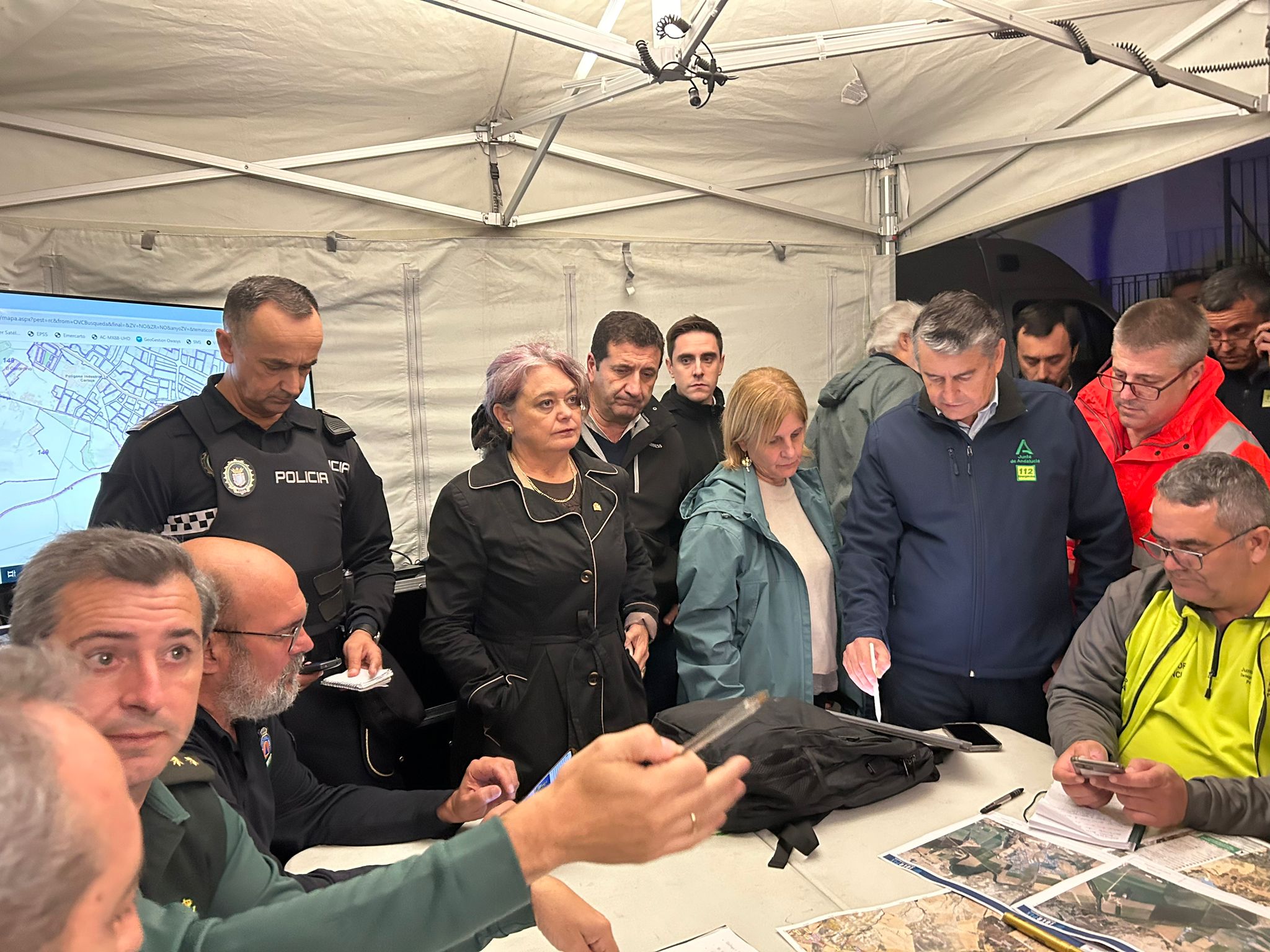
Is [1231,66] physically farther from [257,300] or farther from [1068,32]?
[257,300]

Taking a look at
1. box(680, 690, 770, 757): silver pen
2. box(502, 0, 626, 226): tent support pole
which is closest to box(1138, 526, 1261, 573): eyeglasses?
box(680, 690, 770, 757): silver pen

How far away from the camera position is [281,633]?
1.60m

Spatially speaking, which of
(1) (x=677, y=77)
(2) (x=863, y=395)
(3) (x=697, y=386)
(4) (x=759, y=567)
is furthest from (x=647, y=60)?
(4) (x=759, y=567)

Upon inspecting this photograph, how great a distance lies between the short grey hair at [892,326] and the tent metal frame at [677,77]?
0.97 m

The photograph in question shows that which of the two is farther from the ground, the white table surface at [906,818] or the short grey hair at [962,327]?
the short grey hair at [962,327]

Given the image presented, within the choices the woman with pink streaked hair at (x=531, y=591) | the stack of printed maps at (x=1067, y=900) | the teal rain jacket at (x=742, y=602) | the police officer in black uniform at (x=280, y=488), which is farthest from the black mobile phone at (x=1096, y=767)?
the police officer in black uniform at (x=280, y=488)

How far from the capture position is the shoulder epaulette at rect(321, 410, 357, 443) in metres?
2.54

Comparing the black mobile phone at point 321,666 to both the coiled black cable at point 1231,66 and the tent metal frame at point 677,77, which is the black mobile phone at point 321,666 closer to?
the tent metal frame at point 677,77

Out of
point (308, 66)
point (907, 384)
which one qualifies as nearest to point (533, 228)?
point (308, 66)

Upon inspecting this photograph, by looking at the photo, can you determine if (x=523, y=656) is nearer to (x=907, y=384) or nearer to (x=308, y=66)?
(x=907, y=384)

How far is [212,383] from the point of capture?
2.32 m

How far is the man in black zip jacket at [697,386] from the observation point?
3336mm

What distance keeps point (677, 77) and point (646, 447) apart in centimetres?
120

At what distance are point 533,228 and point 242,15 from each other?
1677mm
